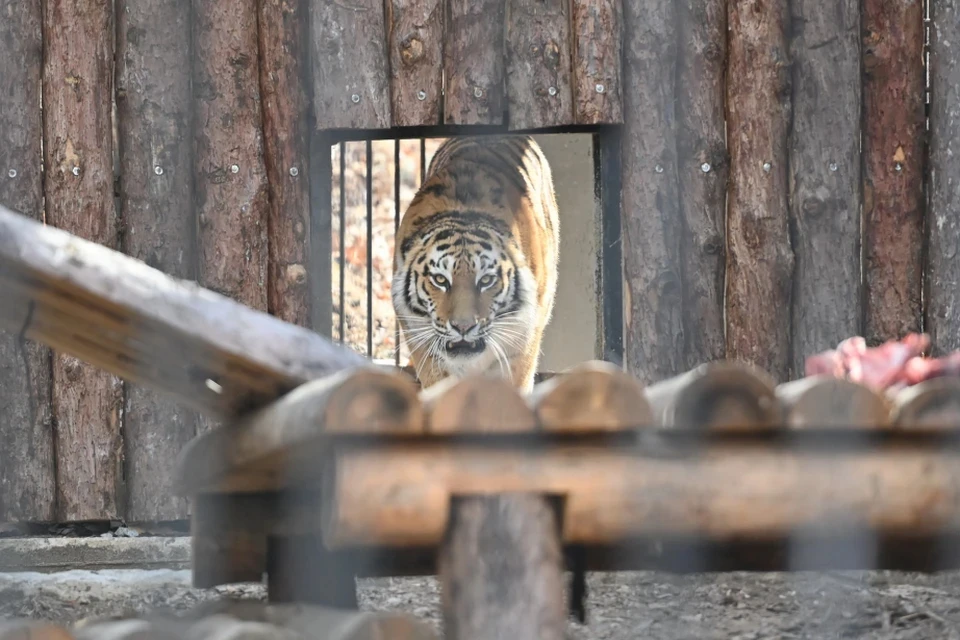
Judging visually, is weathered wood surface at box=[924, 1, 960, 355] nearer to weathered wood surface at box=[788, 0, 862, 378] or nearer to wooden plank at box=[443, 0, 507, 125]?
weathered wood surface at box=[788, 0, 862, 378]

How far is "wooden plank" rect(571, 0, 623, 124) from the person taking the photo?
4344mm

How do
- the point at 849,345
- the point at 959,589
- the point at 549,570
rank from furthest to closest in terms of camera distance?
the point at 959,589
the point at 849,345
the point at 549,570

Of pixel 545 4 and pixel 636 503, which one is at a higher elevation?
pixel 545 4

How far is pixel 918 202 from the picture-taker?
169 inches

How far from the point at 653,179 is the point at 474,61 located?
0.72m

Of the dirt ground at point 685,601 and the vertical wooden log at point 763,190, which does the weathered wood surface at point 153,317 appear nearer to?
the dirt ground at point 685,601

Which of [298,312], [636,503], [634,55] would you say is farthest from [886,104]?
[636,503]

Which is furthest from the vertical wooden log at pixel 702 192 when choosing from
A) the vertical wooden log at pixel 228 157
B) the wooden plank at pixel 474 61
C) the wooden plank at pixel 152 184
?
the wooden plank at pixel 152 184

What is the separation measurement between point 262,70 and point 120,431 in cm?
128

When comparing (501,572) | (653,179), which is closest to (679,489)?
(501,572)

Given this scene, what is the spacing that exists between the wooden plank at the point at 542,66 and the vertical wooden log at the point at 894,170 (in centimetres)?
100

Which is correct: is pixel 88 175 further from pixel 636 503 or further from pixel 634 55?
pixel 636 503

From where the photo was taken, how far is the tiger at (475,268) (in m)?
A: 4.67

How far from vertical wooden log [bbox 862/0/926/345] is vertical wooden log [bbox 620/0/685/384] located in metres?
0.64
